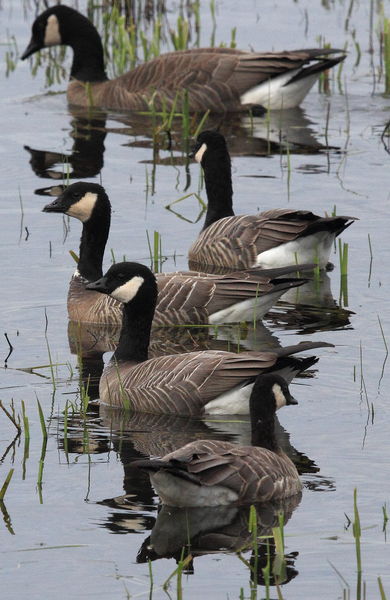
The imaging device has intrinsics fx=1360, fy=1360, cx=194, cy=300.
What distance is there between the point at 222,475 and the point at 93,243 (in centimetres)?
554

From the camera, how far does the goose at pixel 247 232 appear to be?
543 inches

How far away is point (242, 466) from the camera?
8.35 meters

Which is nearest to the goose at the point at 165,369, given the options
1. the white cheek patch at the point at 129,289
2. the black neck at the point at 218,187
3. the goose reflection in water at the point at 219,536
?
the white cheek patch at the point at 129,289

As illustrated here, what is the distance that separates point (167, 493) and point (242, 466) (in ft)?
A: 1.61

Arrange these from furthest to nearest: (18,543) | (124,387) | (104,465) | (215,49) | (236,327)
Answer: (215,49)
(236,327)
(124,387)
(104,465)
(18,543)

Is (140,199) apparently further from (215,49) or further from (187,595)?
(187,595)

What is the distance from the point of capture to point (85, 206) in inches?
527

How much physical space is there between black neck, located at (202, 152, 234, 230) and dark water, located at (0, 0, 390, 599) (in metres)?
0.46

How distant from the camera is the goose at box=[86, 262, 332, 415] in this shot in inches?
396

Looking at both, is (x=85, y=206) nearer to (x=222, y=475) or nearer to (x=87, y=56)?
(x=222, y=475)

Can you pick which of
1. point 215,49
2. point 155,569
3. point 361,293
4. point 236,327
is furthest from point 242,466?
point 215,49

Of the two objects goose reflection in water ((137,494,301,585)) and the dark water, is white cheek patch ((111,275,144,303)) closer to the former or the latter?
the dark water

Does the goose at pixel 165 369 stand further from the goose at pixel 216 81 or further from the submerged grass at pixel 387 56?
the submerged grass at pixel 387 56

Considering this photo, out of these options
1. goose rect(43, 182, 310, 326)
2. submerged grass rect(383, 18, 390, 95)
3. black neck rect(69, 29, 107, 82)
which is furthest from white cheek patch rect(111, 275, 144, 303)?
black neck rect(69, 29, 107, 82)
